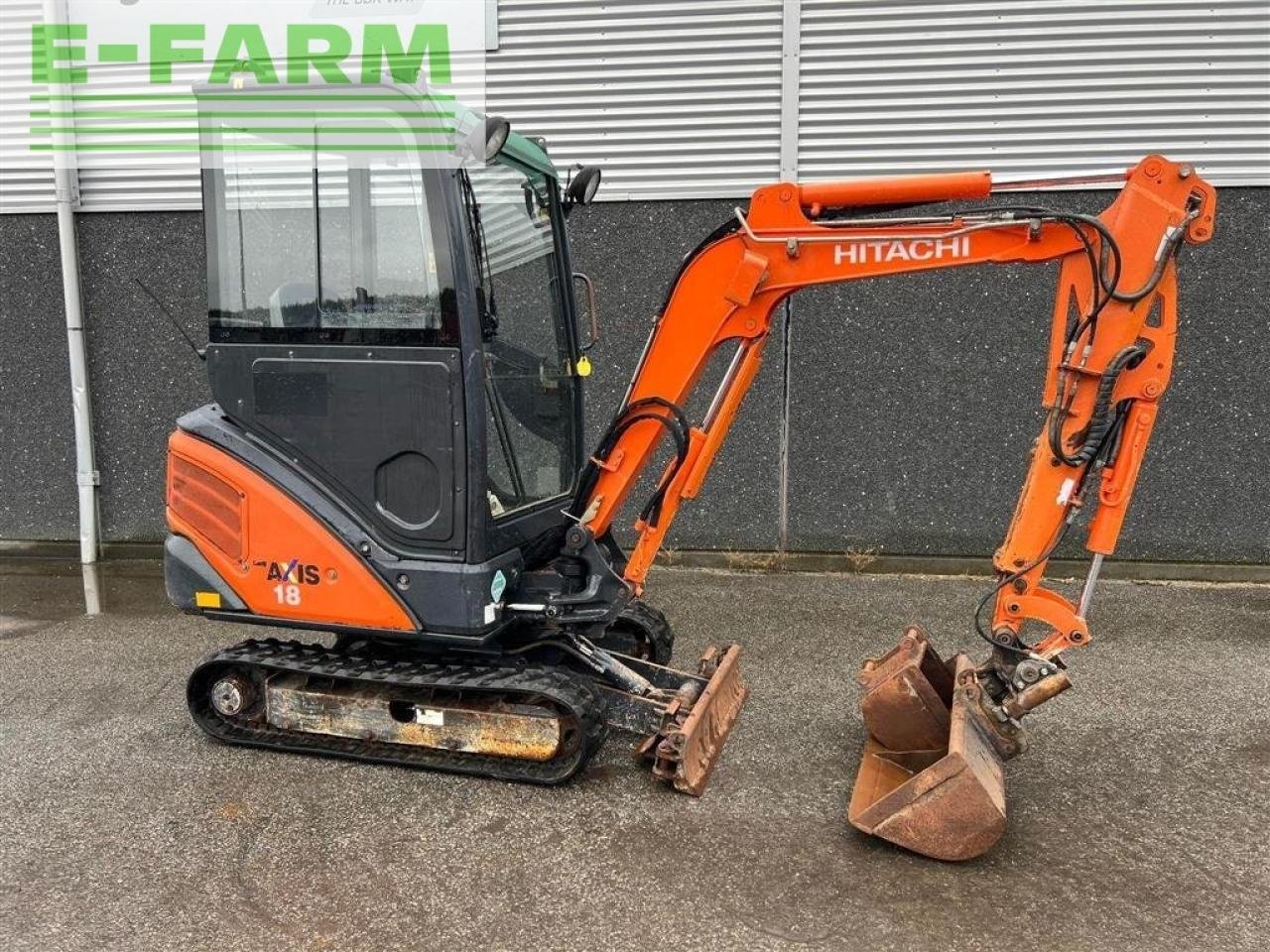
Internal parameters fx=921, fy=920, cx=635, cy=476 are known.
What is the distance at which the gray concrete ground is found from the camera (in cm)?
268

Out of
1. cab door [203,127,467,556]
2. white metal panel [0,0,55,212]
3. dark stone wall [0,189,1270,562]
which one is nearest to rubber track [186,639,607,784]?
cab door [203,127,467,556]

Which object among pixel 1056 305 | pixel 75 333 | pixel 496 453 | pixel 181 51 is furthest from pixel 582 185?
pixel 75 333

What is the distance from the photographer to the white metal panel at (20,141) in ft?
24.0

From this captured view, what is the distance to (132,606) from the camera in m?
6.10

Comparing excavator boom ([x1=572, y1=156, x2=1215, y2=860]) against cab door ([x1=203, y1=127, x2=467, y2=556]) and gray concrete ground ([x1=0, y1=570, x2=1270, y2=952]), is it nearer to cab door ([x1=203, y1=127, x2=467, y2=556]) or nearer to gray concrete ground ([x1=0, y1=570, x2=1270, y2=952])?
gray concrete ground ([x1=0, y1=570, x2=1270, y2=952])

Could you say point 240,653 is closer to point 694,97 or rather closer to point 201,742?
point 201,742

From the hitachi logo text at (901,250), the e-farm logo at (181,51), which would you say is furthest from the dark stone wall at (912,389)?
the hitachi logo text at (901,250)

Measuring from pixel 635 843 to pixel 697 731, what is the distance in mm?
487

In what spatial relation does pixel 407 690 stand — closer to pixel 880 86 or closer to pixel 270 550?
pixel 270 550

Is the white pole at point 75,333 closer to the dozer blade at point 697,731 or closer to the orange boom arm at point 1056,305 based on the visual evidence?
the dozer blade at point 697,731

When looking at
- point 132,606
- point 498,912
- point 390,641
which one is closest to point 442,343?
point 390,641

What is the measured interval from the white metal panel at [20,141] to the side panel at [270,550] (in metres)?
5.07

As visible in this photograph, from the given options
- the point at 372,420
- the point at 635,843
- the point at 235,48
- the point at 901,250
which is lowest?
the point at 635,843

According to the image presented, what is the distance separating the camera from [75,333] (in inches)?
285
